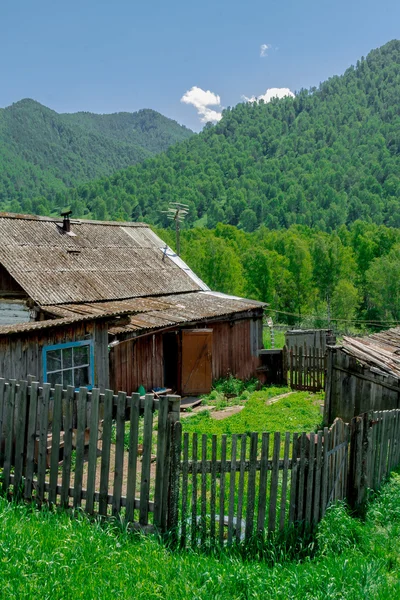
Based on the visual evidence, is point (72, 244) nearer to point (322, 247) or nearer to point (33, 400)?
point (33, 400)

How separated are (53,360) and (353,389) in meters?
5.83

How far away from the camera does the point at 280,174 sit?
14812cm

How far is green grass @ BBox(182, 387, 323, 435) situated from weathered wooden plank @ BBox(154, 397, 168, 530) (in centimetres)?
507

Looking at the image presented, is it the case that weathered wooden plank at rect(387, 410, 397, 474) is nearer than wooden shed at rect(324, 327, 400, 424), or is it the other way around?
weathered wooden plank at rect(387, 410, 397, 474)

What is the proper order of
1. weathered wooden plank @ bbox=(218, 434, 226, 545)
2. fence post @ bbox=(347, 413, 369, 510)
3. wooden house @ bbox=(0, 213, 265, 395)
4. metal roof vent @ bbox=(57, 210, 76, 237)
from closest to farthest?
weathered wooden plank @ bbox=(218, 434, 226, 545) < fence post @ bbox=(347, 413, 369, 510) < wooden house @ bbox=(0, 213, 265, 395) < metal roof vent @ bbox=(57, 210, 76, 237)

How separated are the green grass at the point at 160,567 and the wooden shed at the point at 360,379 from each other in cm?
444

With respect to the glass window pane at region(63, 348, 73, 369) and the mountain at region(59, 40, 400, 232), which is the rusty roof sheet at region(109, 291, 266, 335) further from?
the mountain at region(59, 40, 400, 232)

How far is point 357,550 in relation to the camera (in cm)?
479

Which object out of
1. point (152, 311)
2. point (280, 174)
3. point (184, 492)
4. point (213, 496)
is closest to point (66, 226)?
point (152, 311)

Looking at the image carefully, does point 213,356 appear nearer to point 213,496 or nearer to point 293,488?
point 293,488

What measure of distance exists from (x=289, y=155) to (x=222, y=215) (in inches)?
1963

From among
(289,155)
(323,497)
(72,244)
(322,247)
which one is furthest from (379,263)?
(289,155)

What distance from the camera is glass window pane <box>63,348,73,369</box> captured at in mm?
10007

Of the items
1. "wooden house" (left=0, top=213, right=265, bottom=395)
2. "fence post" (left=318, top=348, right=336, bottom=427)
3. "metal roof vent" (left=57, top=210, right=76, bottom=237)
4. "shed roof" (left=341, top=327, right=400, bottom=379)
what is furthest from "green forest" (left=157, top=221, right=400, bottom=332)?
"fence post" (left=318, top=348, right=336, bottom=427)
